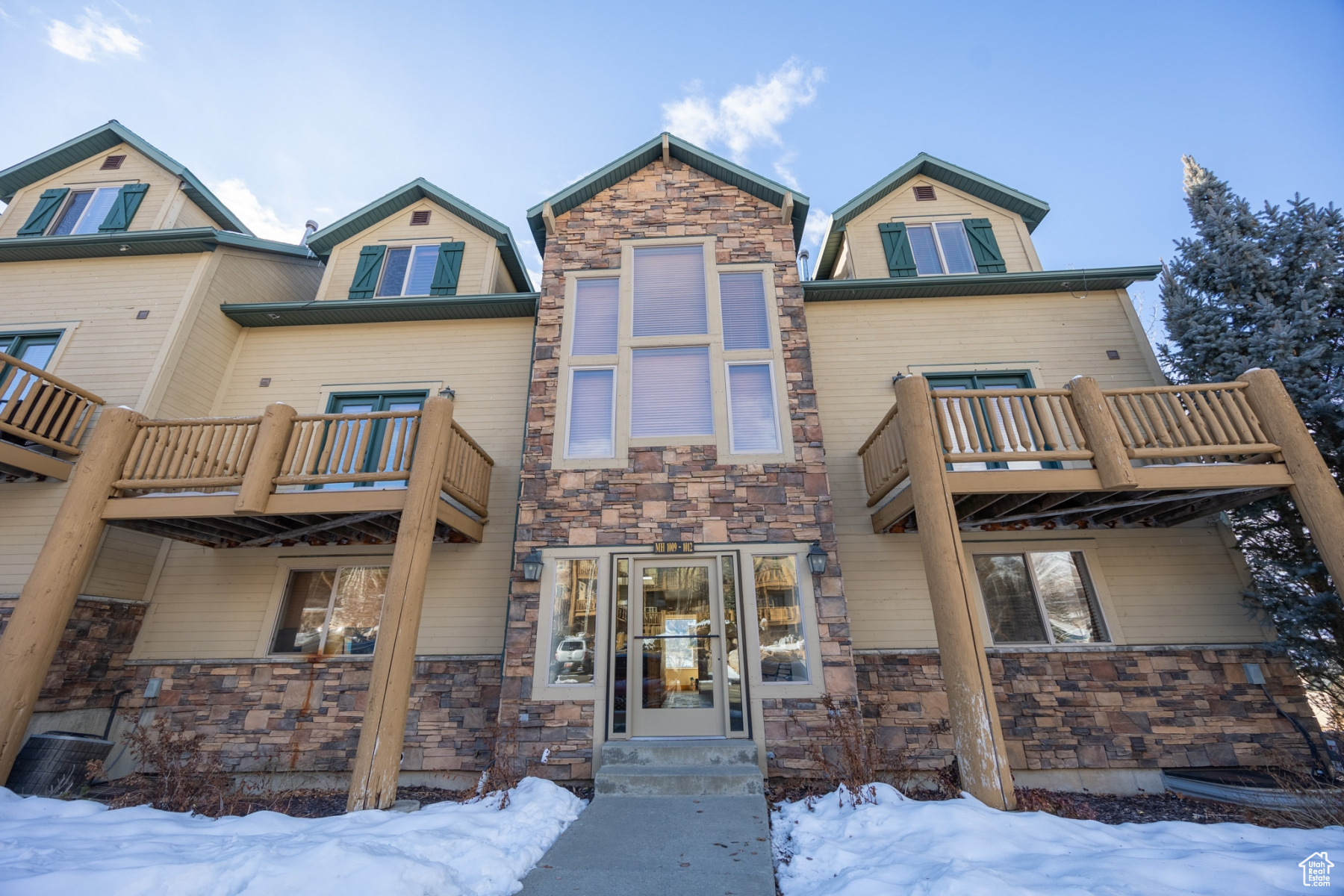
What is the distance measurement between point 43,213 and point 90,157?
1.52m

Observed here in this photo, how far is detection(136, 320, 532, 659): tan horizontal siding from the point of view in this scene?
769cm

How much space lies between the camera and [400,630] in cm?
548

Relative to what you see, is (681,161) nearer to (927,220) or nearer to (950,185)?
(927,220)

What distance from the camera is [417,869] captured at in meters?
3.43

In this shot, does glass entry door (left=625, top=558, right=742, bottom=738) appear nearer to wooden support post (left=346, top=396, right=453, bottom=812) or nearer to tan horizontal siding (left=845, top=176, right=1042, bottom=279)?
wooden support post (left=346, top=396, right=453, bottom=812)

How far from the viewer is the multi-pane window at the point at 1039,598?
24.0ft

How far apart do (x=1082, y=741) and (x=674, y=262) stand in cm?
882

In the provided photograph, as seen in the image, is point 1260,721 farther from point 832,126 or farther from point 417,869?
point 832,126

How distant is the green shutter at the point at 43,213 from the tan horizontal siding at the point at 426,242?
15.2 feet

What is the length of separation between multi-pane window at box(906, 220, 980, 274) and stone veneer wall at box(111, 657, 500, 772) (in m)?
9.93

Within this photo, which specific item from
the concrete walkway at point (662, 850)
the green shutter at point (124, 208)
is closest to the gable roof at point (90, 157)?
the green shutter at point (124, 208)

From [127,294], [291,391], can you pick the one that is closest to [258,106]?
[127,294]

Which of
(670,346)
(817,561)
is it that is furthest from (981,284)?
(817,561)

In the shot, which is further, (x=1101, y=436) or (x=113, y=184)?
(x=113, y=184)
